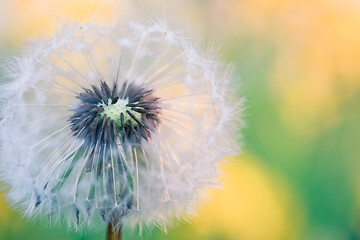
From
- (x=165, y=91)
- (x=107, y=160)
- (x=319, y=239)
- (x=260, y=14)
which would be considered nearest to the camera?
(x=107, y=160)

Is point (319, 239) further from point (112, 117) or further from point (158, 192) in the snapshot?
point (112, 117)

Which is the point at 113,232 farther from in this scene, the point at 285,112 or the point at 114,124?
the point at 285,112

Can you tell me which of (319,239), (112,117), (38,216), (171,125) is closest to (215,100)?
(171,125)

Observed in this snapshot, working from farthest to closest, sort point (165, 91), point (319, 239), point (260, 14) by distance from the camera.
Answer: point (260, 14) → point (319, 239) → point (165, 91)

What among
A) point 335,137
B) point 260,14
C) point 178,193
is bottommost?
point 178,193

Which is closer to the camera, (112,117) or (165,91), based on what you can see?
(112,117)

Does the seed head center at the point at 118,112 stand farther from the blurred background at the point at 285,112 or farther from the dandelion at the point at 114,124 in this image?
the blurred background at the point at 285,112

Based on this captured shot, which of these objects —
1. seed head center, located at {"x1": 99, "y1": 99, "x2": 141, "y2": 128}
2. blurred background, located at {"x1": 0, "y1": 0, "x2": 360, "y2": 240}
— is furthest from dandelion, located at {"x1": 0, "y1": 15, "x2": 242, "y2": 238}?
blurred background, located at {"x1": 0, "y1": 0, "x2": 360, "y2": 240}
